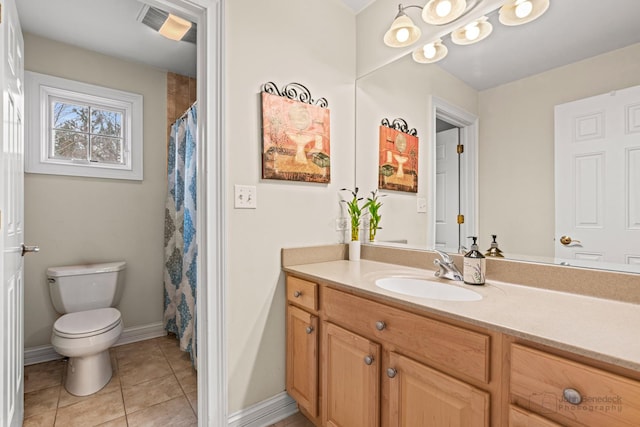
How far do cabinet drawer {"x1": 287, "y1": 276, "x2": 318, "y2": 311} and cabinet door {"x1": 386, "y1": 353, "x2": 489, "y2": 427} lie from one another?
46 cm

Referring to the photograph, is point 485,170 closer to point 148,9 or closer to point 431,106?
point 431,106

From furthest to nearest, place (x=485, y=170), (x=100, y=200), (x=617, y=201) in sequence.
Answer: (x=100, y=200) < (x=485, y=170) < (x=617, y=201)

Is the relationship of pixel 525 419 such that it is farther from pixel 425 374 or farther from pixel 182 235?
pixel 182 235

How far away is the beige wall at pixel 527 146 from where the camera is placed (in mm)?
1090

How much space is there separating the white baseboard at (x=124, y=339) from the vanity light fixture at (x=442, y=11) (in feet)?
9.99

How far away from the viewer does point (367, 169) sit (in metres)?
1.96

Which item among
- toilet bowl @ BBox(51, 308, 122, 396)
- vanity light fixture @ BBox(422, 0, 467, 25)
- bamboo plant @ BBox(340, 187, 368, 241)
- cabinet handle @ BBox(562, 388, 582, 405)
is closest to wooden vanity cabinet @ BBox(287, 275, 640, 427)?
cabinet handle @ BBox(562, 388, 582, 405)

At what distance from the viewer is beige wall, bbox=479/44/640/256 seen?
3.58 ft

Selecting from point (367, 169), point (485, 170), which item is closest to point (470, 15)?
point (485, 170)

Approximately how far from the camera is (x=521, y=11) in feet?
4.20

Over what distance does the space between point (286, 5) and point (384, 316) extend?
5.45ft

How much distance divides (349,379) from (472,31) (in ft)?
5.47

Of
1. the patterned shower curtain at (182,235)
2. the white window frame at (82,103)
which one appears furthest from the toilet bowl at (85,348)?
the white window frame at (82,103)

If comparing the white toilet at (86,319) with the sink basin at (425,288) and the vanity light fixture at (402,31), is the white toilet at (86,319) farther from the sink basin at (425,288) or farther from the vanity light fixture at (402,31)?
the vanity light fixture at (402,31)
